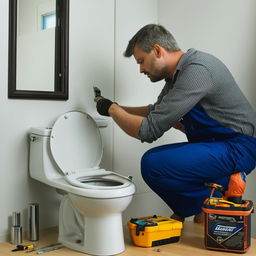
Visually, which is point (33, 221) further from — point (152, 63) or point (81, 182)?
point (152, 63)

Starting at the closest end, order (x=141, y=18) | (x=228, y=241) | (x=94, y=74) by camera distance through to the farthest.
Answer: (x=228, y=241), (x=94, y=74), (x=141, y=18)

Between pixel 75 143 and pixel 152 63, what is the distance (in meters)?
0.58

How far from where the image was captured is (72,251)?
196cm

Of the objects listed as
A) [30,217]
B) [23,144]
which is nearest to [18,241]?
[30,217]

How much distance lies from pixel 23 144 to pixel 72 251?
0.60 meters

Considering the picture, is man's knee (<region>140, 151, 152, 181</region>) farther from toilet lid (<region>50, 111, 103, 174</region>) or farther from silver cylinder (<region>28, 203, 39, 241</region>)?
silver cylinder (<region>28, 203, 39, 241</region>)

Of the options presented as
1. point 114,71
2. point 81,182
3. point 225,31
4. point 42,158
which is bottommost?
point 81,182

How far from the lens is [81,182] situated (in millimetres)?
2043

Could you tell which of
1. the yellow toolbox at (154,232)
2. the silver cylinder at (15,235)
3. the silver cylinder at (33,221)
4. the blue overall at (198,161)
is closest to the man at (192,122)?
the blue overall at (198,161)

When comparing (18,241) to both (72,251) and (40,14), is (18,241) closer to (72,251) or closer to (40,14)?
(72,251)

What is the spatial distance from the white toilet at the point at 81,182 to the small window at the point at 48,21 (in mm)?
486

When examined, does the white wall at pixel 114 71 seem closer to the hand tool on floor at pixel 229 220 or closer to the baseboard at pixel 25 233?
the baseboard at pixel 25 233

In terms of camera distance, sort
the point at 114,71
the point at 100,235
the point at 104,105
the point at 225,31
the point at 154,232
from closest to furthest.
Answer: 1. the point at 100,235
2. the point at 154,232
3. the point at 104,105
4. the point at 225,31
5. the point at 114,71

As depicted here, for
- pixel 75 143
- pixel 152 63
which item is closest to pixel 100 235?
pixel 75 143
